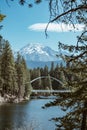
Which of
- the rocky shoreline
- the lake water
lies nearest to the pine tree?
the rocky shoreline

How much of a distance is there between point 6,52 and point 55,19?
7519 centimetres

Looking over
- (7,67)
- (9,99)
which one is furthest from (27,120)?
(7,67)

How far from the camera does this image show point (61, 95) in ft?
42.1

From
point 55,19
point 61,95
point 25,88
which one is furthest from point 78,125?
point 25,88

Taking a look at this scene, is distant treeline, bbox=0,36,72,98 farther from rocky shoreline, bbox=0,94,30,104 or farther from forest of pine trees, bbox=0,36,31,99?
rocky shoreline, bbox=0,94,30,104

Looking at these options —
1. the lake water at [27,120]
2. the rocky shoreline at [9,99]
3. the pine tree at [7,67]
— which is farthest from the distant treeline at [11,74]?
the lake water at [27,120]

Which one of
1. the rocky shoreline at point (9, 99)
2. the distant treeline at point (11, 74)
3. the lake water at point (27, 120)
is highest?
the distant treeline at point (11, 74)

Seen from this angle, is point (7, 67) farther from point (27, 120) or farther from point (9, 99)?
point (27, 120)

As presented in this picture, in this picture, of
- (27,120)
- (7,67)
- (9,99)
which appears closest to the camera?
(27,120)

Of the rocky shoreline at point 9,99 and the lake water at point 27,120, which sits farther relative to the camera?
the rocky shoreline at point 9,99

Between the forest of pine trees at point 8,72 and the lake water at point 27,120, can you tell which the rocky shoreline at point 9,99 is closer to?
the forest of pine trees at point 8,72

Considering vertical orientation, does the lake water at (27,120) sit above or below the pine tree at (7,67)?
below

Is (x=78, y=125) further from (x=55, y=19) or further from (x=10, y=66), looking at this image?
(x=10, y=66)

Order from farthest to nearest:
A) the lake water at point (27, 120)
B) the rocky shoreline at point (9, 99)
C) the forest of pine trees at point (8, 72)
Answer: the forest of pine trees at point (8, 72)
the rocky shoreline at point (9, 99)
the lake water at point (27, 120)
